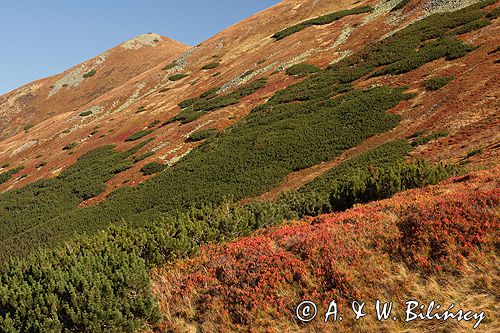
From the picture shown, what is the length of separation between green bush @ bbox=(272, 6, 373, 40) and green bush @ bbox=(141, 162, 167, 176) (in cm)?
4129

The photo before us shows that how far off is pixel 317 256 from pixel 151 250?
491cm

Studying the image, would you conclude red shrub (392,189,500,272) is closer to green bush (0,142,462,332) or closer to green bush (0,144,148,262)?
green bush (0,142,462,332)

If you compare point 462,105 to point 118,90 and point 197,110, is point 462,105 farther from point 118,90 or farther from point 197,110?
point 118,90

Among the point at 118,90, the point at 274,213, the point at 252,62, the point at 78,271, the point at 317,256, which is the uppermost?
the point at 118,90

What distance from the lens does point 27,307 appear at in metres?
7.41

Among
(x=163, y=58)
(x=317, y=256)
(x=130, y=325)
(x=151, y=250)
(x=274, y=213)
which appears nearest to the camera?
(x=130, y=325)

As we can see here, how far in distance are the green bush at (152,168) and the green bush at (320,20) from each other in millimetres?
41293

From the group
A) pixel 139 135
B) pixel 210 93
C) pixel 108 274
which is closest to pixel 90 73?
pixel 210 93

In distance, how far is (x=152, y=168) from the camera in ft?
119

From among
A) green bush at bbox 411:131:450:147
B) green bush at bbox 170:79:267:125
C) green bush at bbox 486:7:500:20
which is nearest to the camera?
green bush at bbox 411:131:450:147

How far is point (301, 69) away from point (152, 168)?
81.7ft

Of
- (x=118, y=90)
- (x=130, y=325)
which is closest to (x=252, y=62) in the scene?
(x=118, y=90)

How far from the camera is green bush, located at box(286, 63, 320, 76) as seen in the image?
48500mm

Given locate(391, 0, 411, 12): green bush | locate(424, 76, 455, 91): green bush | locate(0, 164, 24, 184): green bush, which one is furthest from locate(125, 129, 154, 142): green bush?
locate(391, 0, 411, 12): green bush
